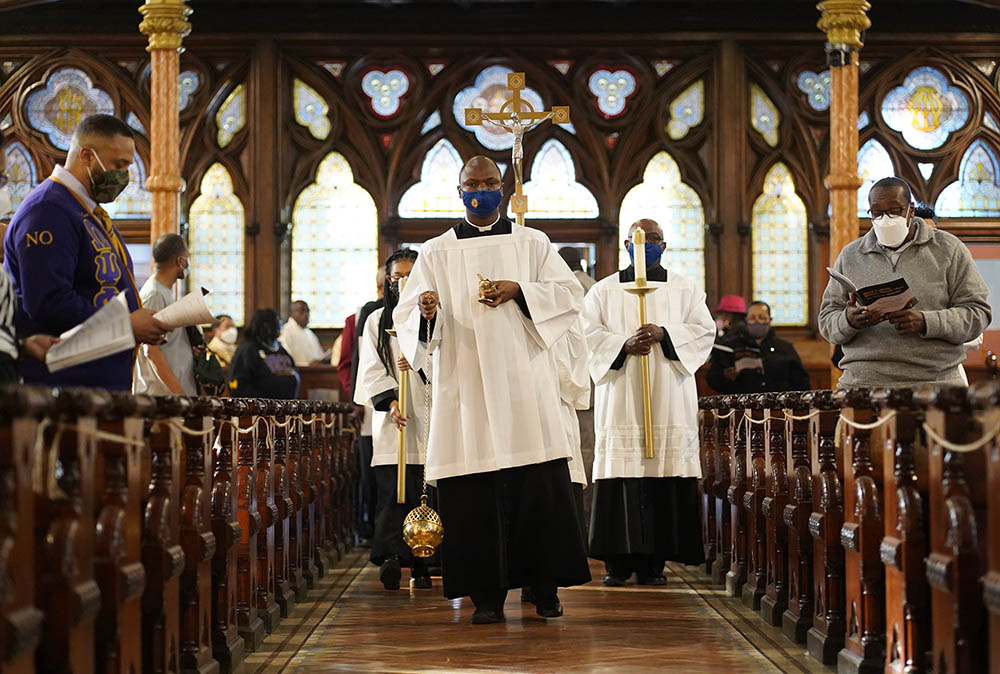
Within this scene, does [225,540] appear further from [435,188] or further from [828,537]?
[435,188]

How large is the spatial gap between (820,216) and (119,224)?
320 inches

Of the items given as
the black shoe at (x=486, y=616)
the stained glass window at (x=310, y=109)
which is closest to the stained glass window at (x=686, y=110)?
the stained glass window at (x=310, y=109)

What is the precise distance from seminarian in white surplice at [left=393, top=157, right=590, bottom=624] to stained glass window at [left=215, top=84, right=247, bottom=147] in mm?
10343

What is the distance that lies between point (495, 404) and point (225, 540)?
152cm

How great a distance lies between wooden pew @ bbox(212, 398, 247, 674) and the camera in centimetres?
480

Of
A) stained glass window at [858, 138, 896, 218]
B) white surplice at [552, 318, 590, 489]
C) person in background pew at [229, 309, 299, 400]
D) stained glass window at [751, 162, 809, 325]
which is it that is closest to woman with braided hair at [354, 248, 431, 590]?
white surplice at [552, 318, 590, 489]

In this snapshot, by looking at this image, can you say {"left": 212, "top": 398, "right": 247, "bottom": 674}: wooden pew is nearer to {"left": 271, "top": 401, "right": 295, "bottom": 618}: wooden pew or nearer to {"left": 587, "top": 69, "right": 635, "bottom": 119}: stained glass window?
{"left": 271, "top": 401, "right": 295, "bottom": 618}: wooden pew

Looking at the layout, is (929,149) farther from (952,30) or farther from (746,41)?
(746,41)

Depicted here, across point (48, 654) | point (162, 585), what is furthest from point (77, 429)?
point (162, 585)

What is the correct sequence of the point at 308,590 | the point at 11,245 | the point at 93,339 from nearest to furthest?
the point at 93,339 < the point at 11,245 < the point at 308,590

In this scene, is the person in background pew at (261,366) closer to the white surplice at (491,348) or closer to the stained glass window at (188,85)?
the white surplice at (491,348)

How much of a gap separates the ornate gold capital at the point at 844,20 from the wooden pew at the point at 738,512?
675 centimetres

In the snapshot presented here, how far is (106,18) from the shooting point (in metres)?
15.8

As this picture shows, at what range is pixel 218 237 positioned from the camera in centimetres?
1591
